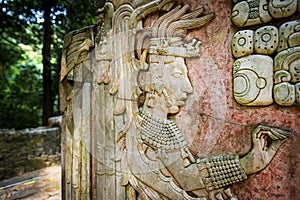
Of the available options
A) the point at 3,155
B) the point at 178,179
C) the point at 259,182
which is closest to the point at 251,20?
the point at 259,182

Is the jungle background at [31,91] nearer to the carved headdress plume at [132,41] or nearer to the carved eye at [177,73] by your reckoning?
the carved headdress plume at [132,41]

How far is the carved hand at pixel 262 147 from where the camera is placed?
1.47 m

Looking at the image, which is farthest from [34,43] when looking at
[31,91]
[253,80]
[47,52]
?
[253,80]

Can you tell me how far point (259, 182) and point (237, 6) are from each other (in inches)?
42.2

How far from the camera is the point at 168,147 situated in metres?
1.77

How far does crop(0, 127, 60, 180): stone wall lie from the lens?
152 inches

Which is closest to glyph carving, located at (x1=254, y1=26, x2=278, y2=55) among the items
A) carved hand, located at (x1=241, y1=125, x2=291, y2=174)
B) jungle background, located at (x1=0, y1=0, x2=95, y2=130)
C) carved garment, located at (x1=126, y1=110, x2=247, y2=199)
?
carved hand, located at (x1=241, y1=125, x2=291, y2=174)

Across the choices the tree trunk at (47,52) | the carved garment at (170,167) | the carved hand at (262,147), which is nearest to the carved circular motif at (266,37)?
the carved hand at (262,147)

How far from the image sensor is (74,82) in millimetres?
2254

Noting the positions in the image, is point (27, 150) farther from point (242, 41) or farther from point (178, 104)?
point (242, 41)

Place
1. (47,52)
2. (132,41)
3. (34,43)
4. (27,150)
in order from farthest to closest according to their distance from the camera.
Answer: (34,43), (47,52), (27,150), (132,41)

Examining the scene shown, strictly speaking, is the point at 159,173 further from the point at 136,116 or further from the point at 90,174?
the point at 90,174

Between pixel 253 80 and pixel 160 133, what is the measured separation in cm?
70

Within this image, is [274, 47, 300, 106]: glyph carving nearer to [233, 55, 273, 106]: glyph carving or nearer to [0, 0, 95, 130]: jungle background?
[233, 55, 273, 106]: glyph carving
